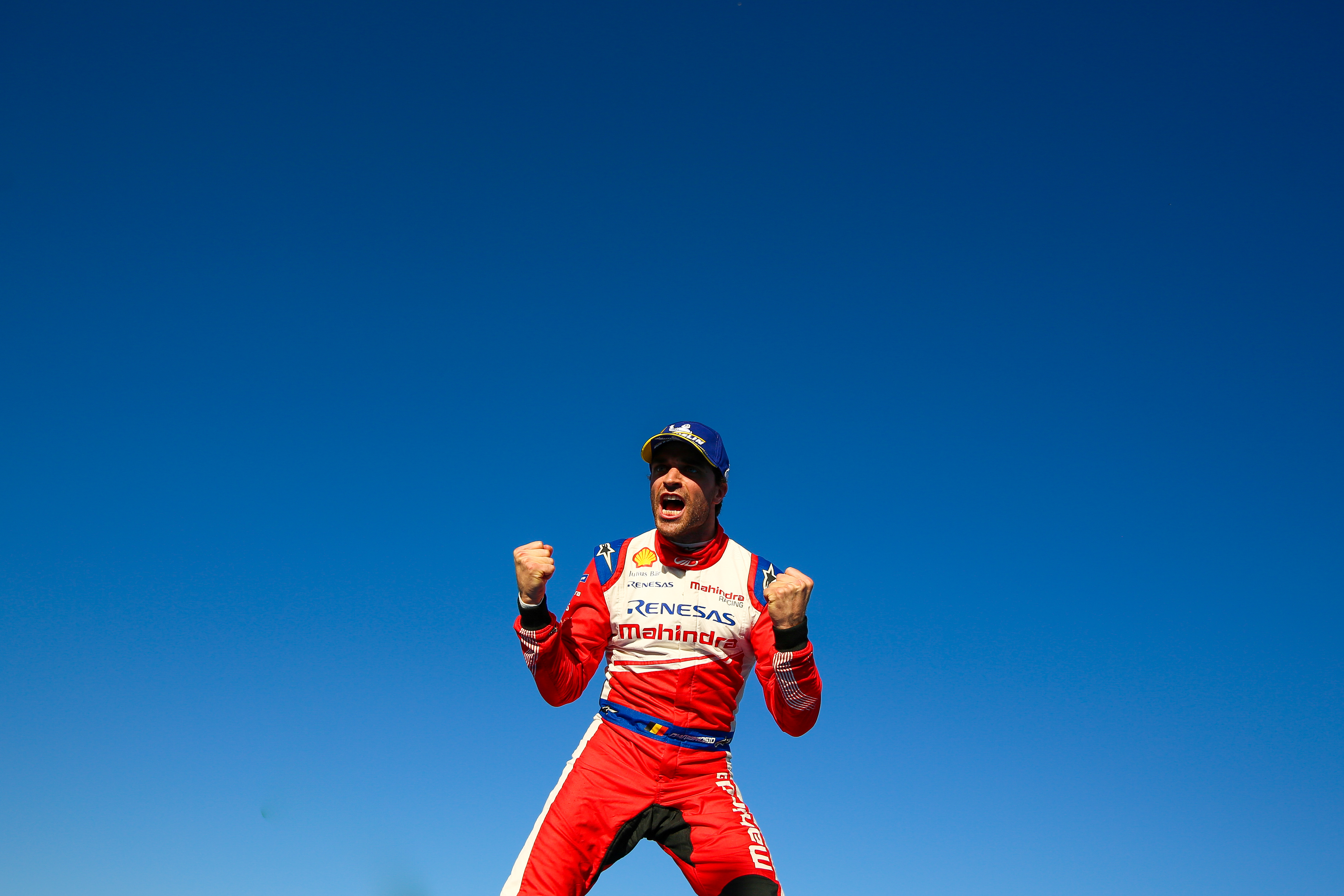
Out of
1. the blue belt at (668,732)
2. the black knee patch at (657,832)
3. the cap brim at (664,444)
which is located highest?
the cap brim at (664,444)

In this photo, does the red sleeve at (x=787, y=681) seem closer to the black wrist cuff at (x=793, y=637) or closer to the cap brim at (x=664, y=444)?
→ the black wrist cuff at (x=793, y=637)

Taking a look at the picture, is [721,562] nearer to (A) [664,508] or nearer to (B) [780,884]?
(A) [664,508]

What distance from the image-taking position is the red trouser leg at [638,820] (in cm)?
606

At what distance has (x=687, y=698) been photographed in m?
6.53

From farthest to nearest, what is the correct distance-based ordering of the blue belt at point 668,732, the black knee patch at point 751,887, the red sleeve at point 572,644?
the blue belt at point 668,732 < the red sleeve at point 572,644 < the black knee patch at point 751,887

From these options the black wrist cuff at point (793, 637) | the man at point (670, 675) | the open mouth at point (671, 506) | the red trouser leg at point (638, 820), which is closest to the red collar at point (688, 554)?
the man at point (670, 675)

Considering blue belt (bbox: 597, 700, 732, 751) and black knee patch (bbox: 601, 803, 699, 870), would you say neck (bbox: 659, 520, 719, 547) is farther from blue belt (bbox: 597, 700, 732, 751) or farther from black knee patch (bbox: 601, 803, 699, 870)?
black knee patch (bbox: 601, 803, 699, 870)

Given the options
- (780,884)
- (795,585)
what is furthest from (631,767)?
(795,585)

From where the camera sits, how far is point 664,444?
7.06 m

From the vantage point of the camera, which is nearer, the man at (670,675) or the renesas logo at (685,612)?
the man at (670,675)

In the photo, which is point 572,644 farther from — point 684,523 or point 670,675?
point 684,523

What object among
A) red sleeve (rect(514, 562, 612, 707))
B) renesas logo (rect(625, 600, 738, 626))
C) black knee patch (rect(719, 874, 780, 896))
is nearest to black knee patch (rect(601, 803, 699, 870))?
black knee patch (rect(719, 874, 780, 896))

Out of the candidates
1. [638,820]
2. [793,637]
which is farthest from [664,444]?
[638,820]

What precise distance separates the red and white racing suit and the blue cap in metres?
0.63
